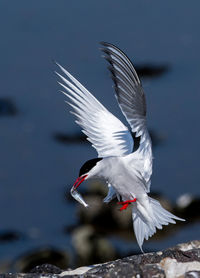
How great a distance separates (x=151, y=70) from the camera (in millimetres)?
8711

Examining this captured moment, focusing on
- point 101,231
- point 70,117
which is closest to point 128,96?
point 101,231

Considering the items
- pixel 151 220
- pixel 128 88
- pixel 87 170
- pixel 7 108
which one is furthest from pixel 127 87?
pixel 7 108

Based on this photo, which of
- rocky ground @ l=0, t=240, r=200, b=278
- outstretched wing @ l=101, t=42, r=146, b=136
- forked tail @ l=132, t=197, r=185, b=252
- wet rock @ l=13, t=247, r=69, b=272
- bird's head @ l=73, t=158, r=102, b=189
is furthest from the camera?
wet rock @ l=13, t=247, r=69, b=272

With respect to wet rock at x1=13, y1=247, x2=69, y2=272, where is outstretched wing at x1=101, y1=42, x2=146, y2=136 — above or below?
above

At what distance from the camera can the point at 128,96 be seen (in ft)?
9.46

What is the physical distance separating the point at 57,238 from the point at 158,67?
320 centimetres

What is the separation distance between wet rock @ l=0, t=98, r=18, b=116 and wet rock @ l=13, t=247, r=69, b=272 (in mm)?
2517

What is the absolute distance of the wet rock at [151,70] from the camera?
854 cm

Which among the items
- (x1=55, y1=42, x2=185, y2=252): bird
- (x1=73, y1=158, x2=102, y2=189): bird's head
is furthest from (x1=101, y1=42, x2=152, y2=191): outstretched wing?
(x1=73, y1=158, x2=102, y2=189): bird's head

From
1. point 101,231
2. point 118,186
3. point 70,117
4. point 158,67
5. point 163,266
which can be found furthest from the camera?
point 158,67

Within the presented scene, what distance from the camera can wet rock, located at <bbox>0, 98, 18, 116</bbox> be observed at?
318 inches

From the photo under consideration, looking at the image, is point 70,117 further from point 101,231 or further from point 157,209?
point 157,209

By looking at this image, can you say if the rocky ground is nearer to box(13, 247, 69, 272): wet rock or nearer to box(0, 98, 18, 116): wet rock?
box(13, 247, 69, 272): wet rock

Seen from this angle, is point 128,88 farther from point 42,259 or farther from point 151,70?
point 151,70
